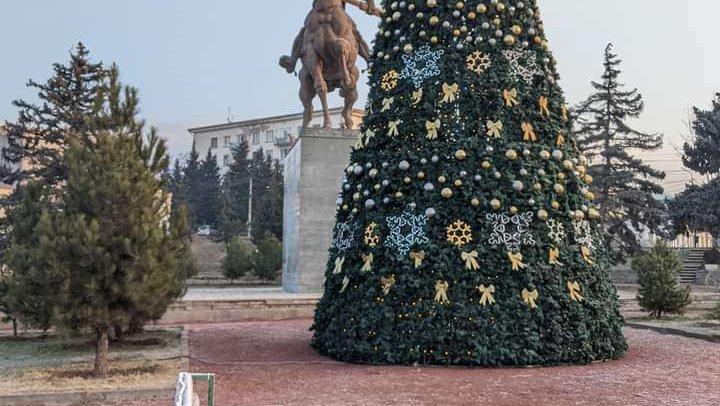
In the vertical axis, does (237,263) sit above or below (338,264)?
below

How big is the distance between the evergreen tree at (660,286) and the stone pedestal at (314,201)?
7346 mm

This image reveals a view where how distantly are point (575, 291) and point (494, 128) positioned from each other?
87.7 inches

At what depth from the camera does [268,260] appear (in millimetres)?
24047

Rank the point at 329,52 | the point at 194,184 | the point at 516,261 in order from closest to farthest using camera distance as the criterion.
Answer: the point at 516,261 → the point at 329,52 → the point at 194,184

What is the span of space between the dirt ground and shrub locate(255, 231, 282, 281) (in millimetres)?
14646

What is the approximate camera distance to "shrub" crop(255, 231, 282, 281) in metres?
24.0

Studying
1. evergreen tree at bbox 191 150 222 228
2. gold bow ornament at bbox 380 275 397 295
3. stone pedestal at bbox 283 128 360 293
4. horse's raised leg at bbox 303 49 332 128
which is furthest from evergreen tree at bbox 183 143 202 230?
gold bow ornament at bbox 380 275 397 295

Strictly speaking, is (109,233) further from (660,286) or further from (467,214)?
(660,286)

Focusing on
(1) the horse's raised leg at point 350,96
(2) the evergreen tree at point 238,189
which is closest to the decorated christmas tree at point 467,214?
(1) the horse's raised leg at point 350,96

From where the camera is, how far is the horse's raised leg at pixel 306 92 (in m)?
17.4

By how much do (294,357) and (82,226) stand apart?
3.20 m

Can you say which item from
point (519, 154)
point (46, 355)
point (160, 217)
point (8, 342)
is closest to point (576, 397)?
point (519, 154)

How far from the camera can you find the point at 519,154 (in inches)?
320

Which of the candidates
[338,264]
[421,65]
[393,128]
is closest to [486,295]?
[338,264]
